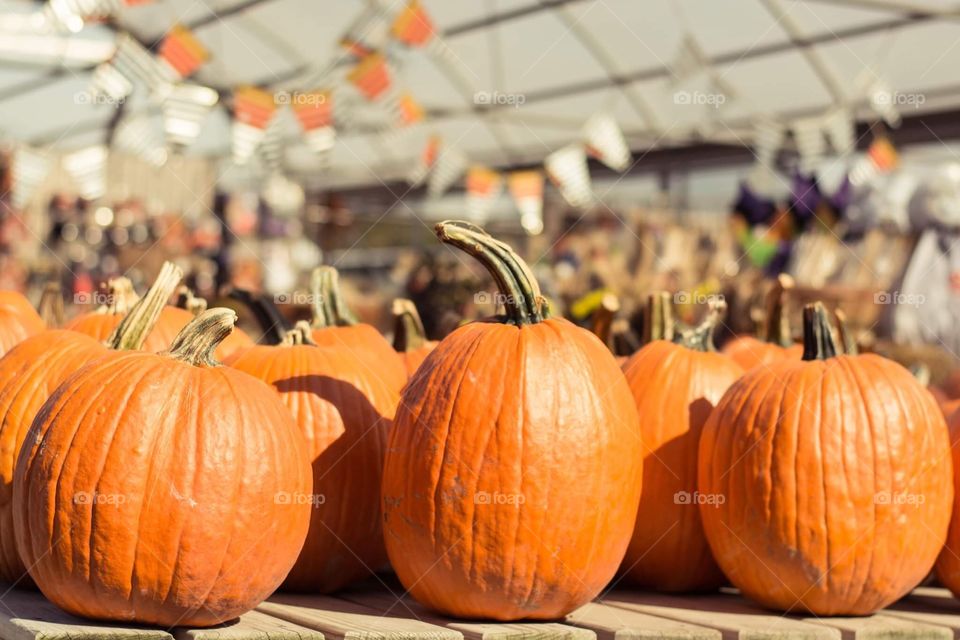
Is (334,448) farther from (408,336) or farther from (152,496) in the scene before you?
(408,336)

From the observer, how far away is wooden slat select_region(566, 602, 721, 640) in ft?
7.11

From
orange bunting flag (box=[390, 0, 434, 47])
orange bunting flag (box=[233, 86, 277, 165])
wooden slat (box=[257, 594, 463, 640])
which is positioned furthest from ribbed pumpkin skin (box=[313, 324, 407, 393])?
orange bunting flag (box=[233, 86, 277, 165])

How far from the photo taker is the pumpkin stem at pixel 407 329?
10.5ft

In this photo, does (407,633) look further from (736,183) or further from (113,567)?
(736,183)

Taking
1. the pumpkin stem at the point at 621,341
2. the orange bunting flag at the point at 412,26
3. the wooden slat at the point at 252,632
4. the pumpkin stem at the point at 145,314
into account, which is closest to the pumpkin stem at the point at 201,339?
the pumpkin stem at the point at 145,314

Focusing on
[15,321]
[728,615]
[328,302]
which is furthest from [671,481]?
[15,321]

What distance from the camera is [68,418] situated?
209cm

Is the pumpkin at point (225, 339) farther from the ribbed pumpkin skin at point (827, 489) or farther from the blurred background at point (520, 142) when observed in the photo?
the blurred background at point (520, 142)

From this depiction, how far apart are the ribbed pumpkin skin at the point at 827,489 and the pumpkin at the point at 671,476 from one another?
133 mm

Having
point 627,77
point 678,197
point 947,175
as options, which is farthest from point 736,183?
point 947,175

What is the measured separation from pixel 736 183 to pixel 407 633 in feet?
40.7

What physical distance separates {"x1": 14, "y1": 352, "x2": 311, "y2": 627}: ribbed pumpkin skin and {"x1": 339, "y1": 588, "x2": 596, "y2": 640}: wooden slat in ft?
1.06

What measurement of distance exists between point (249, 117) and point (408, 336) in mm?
8026

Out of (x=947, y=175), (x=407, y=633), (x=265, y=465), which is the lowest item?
(x=407, y=633)
